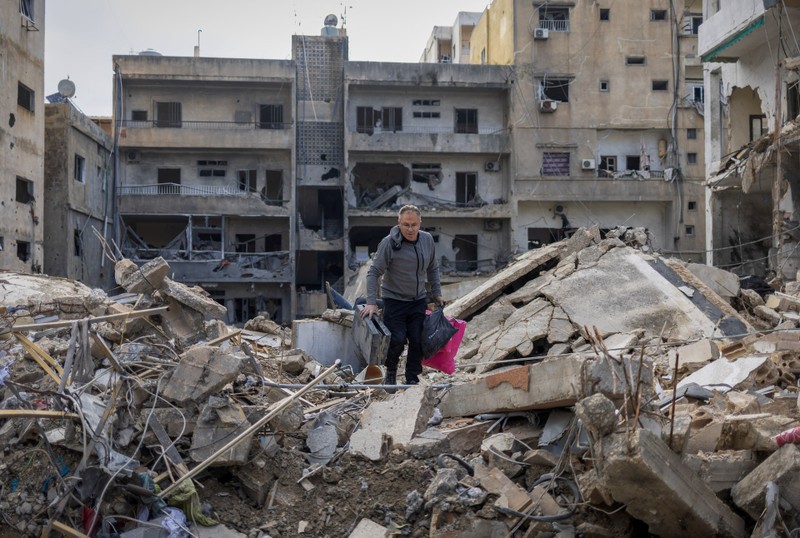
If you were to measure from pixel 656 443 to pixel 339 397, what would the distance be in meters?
3.14

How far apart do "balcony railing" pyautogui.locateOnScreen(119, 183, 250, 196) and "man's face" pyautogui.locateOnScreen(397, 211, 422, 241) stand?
26.2 meters

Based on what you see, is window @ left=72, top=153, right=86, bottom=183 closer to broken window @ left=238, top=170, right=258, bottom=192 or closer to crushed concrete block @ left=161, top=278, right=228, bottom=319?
broken window @ left=238, top=170, right=258, bottom=192

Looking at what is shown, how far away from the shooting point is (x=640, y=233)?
47.0 ft

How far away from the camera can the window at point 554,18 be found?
33.7m

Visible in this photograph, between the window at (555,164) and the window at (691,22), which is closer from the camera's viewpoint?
the window at (555,164)

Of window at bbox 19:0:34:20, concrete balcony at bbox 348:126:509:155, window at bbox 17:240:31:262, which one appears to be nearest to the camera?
window at bbox 17:240:31:262

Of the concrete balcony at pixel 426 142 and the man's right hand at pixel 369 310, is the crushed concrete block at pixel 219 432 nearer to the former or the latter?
the man's right hand at pixel 369 310

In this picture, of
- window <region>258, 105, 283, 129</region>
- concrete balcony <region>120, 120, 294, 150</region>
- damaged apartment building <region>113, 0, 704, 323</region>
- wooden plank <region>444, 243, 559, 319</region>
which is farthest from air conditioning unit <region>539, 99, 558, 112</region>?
wooden plank <region>444, 243, 559, 319</region>

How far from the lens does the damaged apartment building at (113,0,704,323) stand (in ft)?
106

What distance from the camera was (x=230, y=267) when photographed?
101 feet

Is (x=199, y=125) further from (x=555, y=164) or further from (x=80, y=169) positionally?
(x=555, y=164)

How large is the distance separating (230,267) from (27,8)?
450 inches

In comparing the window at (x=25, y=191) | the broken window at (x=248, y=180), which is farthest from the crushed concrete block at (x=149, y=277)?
the broken window at (x=248, y=180)

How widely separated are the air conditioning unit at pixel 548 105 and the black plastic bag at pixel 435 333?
27122mm
